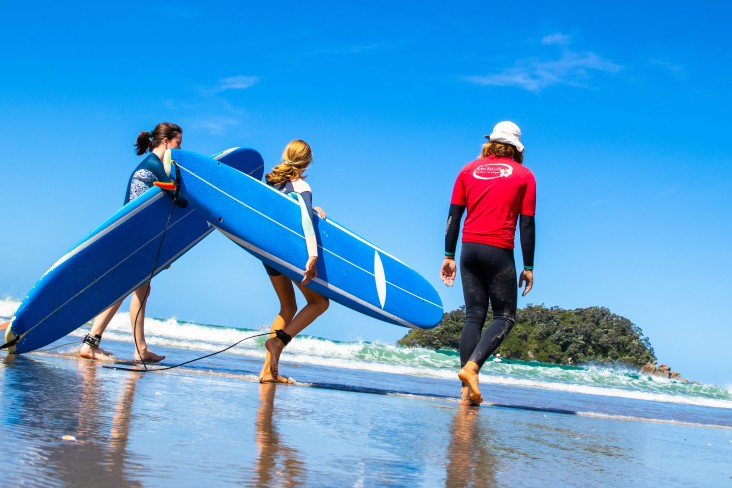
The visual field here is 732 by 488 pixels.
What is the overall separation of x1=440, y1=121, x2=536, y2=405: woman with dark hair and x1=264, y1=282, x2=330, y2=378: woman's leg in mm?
922

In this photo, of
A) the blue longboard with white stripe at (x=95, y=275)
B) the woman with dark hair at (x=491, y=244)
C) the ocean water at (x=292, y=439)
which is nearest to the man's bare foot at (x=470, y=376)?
the woman with dark hair at (x=491, y=244)

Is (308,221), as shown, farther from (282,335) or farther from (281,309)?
(282,335)

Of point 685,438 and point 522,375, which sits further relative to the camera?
point 522,375

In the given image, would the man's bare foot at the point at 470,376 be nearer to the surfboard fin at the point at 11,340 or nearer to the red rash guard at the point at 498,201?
the red rash guard at the point at 498,201

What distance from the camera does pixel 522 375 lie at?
1619cm

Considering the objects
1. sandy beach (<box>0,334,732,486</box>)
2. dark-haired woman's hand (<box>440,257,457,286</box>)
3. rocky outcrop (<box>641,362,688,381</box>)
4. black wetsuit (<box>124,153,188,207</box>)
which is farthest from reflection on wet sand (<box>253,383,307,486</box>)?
rocky outcrop (<box>641,362,688,381</box>)

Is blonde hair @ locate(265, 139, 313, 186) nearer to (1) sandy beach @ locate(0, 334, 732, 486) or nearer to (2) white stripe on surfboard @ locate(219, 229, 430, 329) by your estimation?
(2) white stripe on surfboard @ locate(219, 229, 430, 329)

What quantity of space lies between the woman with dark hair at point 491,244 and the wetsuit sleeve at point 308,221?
872mm

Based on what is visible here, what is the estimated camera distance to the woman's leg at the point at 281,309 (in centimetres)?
498

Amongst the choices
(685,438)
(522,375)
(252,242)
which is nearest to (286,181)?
(252,242)

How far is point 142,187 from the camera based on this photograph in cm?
573

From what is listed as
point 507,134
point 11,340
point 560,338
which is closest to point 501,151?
point 507,134

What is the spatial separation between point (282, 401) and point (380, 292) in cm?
205

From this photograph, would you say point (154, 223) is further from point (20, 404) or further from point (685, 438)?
point (685, 438)
